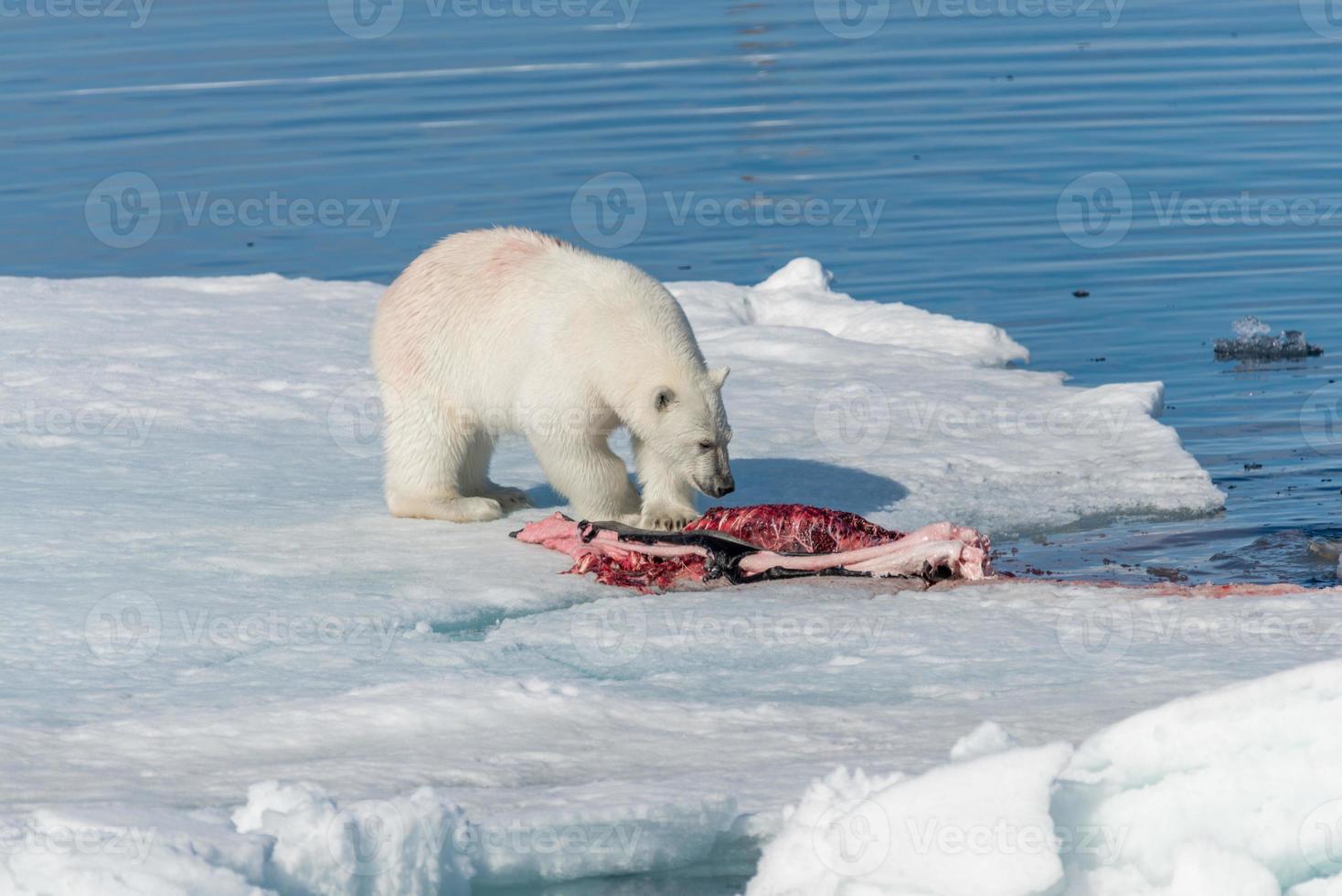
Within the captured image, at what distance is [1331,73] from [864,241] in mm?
6910

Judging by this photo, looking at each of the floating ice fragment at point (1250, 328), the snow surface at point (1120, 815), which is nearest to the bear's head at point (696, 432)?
the snow surface at point (1120, 815)

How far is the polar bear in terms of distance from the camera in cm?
552

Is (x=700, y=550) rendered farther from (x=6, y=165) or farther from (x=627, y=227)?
(x=6, y=165)

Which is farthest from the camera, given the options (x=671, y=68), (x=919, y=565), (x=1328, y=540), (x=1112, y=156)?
(x=671, y=68)

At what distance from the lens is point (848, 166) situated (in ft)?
47.3

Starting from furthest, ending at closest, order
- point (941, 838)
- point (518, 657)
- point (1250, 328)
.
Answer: point (1250, 328) < point (518, 657) < point (941, 838)

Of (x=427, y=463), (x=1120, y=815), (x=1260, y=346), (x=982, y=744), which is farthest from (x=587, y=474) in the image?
(x=1260, y=346)

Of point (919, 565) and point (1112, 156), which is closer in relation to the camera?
point (919, 565)

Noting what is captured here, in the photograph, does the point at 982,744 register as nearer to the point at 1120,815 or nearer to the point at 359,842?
the point at 1120,815

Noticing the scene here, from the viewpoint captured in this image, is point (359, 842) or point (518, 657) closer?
point (359, 842)

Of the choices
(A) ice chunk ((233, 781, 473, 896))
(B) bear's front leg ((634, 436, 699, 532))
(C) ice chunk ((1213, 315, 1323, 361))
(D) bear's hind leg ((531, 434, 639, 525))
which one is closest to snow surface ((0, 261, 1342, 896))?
(A) ice chunk ((233, 781, 473, 896))

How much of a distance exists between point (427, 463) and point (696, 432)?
1.08 meters

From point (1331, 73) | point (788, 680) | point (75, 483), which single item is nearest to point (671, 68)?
point (1331, 73)

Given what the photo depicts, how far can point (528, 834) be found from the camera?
329cm
